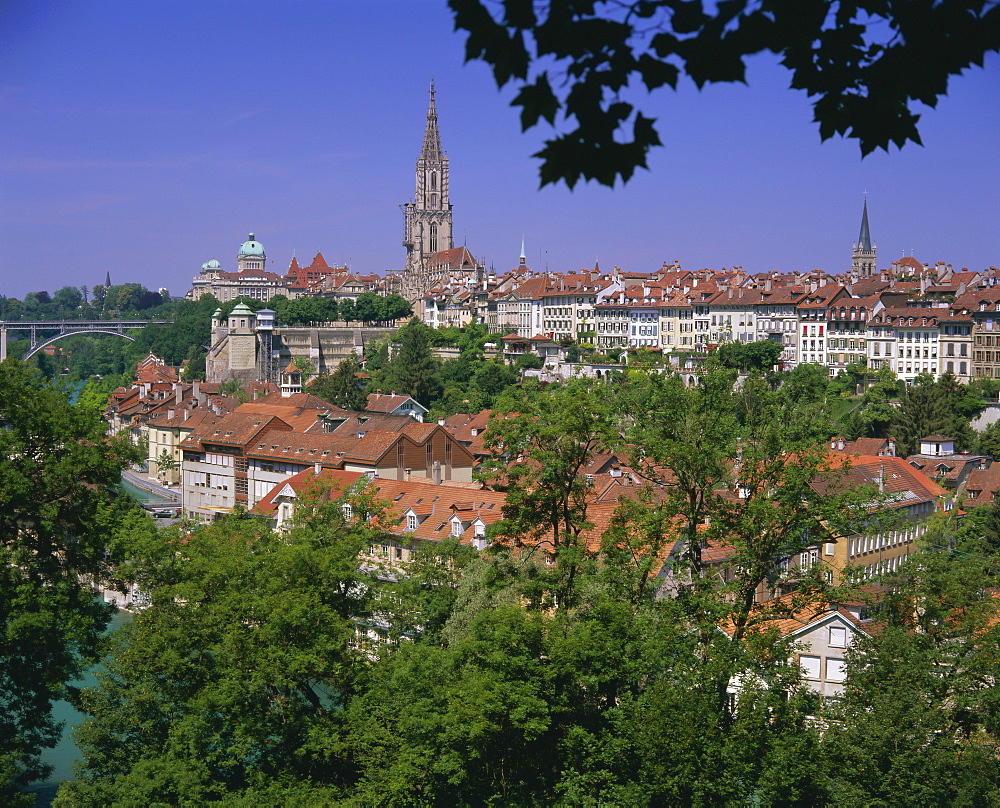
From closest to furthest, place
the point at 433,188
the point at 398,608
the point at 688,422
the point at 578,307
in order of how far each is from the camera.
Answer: the point at 688,422 < the point at 398,608 < the point at 578,307 < the point at 433,188

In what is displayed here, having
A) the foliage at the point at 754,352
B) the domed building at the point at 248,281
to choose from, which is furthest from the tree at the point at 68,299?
the foliage at the point at 754,352

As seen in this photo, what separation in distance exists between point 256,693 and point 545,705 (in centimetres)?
439

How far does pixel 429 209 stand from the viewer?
112m

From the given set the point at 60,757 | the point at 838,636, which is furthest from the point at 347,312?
the point at 838,636

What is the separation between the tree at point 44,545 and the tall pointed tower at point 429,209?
9372 cm

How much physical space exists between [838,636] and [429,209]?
95142 mm

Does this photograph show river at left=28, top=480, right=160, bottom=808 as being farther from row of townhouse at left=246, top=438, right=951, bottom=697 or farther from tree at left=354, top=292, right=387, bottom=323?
tree at left=354, top=292, right=387, bottom=323

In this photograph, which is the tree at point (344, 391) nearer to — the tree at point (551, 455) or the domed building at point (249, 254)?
the tree at point (551, 455)

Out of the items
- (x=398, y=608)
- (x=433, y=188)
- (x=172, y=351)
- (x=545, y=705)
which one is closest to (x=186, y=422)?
(x=398, y=608)

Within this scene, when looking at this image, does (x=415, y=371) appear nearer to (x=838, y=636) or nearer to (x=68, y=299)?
(x=838, y=636)

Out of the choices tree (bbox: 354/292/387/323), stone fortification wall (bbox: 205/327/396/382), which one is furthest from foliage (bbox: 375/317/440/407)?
tree (bbox: 354/292/387/323)

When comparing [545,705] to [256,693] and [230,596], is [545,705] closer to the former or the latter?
[256,693]

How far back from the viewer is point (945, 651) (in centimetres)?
1569

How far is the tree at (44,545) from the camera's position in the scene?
16375 millimetres
